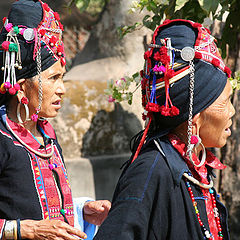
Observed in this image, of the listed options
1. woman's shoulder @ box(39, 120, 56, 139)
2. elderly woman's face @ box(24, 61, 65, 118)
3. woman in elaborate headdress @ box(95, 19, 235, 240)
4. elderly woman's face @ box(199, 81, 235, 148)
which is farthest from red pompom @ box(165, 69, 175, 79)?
woman's shoulder @ box(39, 120, 56, 139)

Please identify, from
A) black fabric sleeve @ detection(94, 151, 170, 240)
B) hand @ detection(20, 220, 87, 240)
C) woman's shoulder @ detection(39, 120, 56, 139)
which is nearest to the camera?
black fabric sleeve @ detection(94, 151, 170, 240)

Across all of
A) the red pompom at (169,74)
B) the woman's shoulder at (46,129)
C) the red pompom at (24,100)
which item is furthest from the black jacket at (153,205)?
the woman's shoulder at (46,129)

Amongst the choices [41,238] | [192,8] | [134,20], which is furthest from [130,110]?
[41,238]

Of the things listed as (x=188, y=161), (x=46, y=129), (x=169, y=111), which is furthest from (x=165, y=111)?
(x=46, y=129)

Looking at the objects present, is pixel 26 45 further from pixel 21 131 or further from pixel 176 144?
pixel 176 144

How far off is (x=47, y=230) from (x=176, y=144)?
0.75m

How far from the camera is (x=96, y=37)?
4328 millimetres

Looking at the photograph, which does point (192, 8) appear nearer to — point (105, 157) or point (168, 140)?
point (168, 140)

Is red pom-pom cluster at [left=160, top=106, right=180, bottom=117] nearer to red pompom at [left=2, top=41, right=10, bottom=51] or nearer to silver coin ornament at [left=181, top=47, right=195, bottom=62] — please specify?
silver coin ornament at [left=181, top=47, right=195, bottom=62]

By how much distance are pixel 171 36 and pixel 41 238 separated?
3.62 feet

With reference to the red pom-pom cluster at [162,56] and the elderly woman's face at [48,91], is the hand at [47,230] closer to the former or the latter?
the elderly woman's face at [48,91]

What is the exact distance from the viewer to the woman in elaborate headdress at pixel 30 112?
227cm

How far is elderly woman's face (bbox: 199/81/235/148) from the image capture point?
6.13ft

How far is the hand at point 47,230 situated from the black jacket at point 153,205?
461 millimetres
